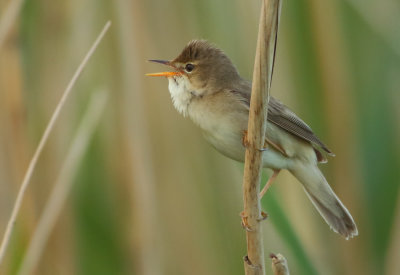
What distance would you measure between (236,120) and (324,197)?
0.45 meters

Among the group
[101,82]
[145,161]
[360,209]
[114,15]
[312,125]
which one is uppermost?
[114,15]

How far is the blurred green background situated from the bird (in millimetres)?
125

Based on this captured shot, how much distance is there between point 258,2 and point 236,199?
2.58 ft

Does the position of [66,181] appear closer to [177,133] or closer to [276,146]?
[177,133]

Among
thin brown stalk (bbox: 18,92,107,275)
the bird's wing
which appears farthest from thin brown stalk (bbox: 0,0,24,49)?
the bird's wing

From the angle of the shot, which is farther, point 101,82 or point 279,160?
point 101,82

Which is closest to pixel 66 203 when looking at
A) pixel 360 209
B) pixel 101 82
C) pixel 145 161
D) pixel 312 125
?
pixel 145 161

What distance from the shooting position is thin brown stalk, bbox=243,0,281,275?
1.39m

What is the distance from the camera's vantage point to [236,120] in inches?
85.7

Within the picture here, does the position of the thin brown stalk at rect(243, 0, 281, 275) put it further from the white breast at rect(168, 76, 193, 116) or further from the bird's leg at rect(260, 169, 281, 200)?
the white breast at rect(168, 76, 193, 116)

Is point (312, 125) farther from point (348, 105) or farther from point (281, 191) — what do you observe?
point (281, 191)

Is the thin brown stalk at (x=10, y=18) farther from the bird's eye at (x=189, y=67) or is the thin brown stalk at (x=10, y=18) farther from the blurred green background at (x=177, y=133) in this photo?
the bird's eye at (x=189, y=67)

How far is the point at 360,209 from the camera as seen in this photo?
2490 mm

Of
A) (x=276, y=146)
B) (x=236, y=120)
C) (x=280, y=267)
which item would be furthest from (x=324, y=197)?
(x=280, y=267)
